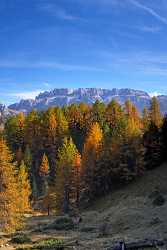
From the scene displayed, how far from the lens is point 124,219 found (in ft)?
192

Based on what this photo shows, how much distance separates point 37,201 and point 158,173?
36097 millimetres

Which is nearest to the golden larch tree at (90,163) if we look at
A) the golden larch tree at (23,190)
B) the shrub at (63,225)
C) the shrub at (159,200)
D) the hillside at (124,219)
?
the hillside at (124,219)

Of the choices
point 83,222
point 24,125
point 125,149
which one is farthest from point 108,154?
point 24,125

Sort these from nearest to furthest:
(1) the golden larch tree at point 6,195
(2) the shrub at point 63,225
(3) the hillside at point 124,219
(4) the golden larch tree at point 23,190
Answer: (3) the hillside at point 124,219 < (1) the golden larch tree at point 6,195 < (2) the shrub at point 63,225 < (4) the golden larch tree at point 23,190

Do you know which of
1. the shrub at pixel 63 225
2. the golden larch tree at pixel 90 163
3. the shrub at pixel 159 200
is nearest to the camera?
the shrub at pixel 159 200

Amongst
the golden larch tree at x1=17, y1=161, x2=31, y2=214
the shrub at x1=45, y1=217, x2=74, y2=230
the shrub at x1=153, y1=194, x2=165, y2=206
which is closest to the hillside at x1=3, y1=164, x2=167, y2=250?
the shrub at x1=153, y1=194, x2=165, y2=206

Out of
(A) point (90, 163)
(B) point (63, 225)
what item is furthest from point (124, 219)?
(A) point (90, 163)

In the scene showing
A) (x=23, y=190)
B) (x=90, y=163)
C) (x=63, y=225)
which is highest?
(x=90, y=163)

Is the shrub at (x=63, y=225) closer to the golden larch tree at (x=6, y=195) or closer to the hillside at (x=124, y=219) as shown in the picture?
the hillside at (x=124, y=219)

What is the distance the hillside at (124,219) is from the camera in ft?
155

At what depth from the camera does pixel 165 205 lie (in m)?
60.3

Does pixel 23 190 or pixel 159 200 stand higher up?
pixel 159 200

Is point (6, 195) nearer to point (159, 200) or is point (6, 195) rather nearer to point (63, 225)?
point (63, 225)

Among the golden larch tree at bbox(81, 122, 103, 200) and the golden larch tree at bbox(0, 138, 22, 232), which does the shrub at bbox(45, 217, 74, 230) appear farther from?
the golden larch tree at bbox(81, 122, 103, 200)
